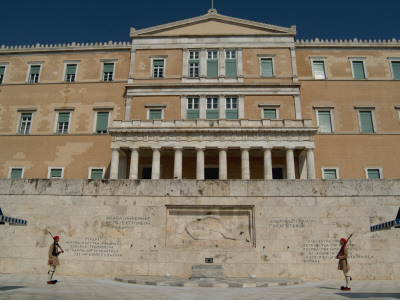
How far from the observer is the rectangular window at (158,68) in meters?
34.7

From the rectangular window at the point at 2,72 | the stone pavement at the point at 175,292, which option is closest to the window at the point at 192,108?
the rectangular window at the point at 2,72

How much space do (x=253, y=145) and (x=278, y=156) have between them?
327 centimetres

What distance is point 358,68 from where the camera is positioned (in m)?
34.7

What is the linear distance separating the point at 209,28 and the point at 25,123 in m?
20.9

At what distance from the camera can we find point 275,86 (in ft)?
109

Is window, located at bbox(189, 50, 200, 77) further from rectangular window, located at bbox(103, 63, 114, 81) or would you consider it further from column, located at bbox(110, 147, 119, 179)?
column, located at bbox(110, 147, 119, 179)

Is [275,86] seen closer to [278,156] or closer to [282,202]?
[278,156]

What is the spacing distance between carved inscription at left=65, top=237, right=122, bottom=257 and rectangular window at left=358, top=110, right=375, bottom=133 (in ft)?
88.8

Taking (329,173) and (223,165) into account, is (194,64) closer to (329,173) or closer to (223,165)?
(223,165)

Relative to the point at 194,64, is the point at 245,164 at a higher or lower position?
lower

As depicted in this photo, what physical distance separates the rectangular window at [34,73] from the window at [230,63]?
19.7 m

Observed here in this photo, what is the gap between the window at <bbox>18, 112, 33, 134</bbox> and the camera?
3409 cm

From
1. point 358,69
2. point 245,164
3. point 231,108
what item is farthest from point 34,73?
point 358,69

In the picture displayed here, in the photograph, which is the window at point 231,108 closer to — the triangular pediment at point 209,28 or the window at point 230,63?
the window at point 230,63
